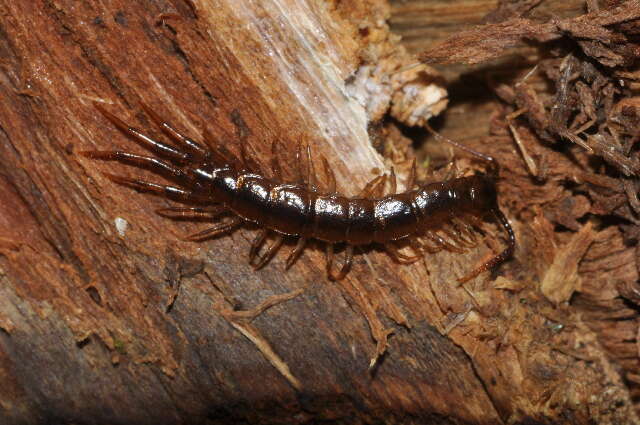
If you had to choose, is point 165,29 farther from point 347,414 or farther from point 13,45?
point 347,414

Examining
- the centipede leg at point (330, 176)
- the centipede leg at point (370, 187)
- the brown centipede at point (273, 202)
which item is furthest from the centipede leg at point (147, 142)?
the centipede leg at point (370, 187)

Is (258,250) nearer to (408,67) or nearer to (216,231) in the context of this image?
(216,231)

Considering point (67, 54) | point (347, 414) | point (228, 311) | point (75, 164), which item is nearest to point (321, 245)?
point (228, 311)

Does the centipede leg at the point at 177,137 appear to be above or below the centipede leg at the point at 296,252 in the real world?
above

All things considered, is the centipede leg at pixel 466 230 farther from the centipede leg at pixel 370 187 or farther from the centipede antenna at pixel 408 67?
the centipede antenna at pixel 408 67

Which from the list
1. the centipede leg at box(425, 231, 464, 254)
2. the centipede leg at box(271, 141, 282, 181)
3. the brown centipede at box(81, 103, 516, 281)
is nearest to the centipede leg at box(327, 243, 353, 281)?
the brown centipede at box(81, 103, 516, 281)
